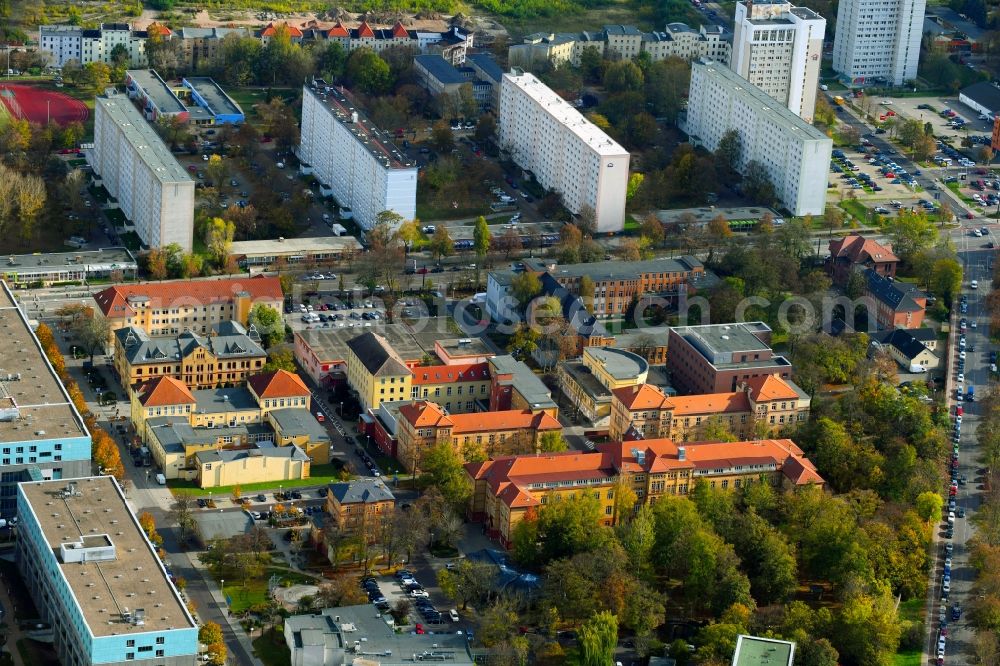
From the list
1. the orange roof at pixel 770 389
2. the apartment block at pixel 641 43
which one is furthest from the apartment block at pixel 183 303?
the apartment block at pixel 641 43

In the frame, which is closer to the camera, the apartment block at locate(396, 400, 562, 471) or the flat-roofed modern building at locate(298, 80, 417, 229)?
the apartment block at locate(396, 400, 562, 471)

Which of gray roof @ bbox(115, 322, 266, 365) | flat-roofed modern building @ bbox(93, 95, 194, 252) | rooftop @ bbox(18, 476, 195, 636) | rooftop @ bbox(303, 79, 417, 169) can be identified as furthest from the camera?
rooftop @ bbox(303, 79, 417, 169)

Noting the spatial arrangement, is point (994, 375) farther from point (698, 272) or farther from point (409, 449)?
point (409, 449)

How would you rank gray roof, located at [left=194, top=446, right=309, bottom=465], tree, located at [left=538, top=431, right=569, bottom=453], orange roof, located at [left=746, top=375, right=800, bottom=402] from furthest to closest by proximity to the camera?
orange roof, located at [left=746, top=375, right=800, bottom=402] → tree, located at [left=538, top=431, right=569, bottom=453] → gray roof, located at [left=194, top=446, right=309, bottom=465]

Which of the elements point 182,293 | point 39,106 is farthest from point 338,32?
point 182,293

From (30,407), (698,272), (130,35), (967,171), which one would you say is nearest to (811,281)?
(698,272)

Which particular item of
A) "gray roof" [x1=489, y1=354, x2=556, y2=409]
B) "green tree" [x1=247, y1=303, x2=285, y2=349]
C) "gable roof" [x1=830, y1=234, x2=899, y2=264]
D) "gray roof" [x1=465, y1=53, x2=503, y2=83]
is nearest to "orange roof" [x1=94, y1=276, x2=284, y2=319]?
"green tree" [x1=247, y1=303, x2=285, y2=349]

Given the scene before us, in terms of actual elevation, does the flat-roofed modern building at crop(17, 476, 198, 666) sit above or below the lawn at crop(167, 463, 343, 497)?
above

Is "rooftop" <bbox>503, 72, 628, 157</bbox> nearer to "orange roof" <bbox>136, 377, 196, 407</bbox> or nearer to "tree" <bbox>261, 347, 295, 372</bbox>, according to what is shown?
"tree" <bbox>261, 347, 295, 372</bbox>
